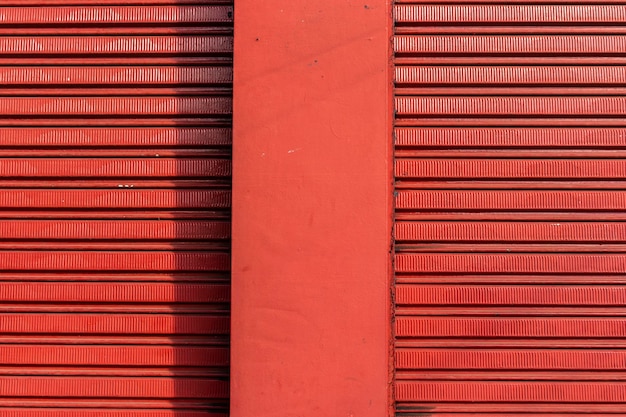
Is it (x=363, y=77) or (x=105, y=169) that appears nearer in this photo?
(x=363, y=77)

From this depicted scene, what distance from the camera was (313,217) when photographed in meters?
2.36

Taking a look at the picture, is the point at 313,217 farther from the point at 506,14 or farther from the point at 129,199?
the point at 506,14

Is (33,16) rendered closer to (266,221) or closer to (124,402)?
(266,221)

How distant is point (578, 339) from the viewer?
264 cm

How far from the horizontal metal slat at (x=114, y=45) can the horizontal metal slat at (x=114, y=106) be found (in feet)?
0.93

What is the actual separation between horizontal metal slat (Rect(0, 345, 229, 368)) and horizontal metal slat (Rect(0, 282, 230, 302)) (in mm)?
275

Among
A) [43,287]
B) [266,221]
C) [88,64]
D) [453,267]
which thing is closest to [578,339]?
[453,267]

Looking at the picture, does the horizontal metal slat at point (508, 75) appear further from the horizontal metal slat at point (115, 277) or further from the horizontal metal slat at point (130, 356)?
the horizontal metal slat at point (130, 356)

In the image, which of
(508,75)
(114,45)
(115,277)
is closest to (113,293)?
(115,277)

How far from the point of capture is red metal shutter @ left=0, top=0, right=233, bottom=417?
2.68 m

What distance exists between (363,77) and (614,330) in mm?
2058

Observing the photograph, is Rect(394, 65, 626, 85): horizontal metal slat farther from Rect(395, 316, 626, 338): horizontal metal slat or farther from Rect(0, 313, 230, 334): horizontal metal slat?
Rect(0, 313, 230, 334): horizontal metal slat

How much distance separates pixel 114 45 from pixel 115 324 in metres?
1.68

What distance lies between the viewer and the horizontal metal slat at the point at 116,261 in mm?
2689
